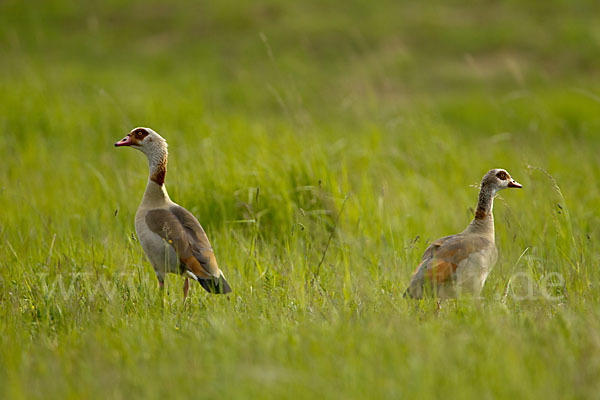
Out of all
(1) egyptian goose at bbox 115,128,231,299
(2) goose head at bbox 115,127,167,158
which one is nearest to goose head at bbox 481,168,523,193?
(1) egyptian goose at bbox 115,128,231,299

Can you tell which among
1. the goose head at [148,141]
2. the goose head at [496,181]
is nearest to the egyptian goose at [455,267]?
the goose head at [496,181]

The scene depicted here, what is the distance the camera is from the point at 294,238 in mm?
5445

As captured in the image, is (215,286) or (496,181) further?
(496,181)

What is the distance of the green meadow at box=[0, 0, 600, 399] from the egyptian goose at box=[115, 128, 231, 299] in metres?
0.18

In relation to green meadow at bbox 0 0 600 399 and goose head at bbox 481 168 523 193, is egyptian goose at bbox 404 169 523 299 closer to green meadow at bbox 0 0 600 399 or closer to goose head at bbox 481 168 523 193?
green meadow at bbox 0 0 600 399

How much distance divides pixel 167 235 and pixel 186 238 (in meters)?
0.13

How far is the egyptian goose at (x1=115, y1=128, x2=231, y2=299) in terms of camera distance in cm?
427

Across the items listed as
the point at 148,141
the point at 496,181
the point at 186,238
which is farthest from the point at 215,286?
the point at 496,181

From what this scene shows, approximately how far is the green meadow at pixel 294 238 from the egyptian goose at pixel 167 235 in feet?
0.58

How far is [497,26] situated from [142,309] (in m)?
14.3

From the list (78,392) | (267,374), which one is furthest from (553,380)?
(78,392)

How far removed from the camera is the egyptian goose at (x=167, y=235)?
4.27m

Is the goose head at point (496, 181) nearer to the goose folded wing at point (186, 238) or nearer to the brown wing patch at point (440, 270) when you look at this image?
the brown wing patch at point (440, 270)

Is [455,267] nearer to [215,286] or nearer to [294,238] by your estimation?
[215,286]
